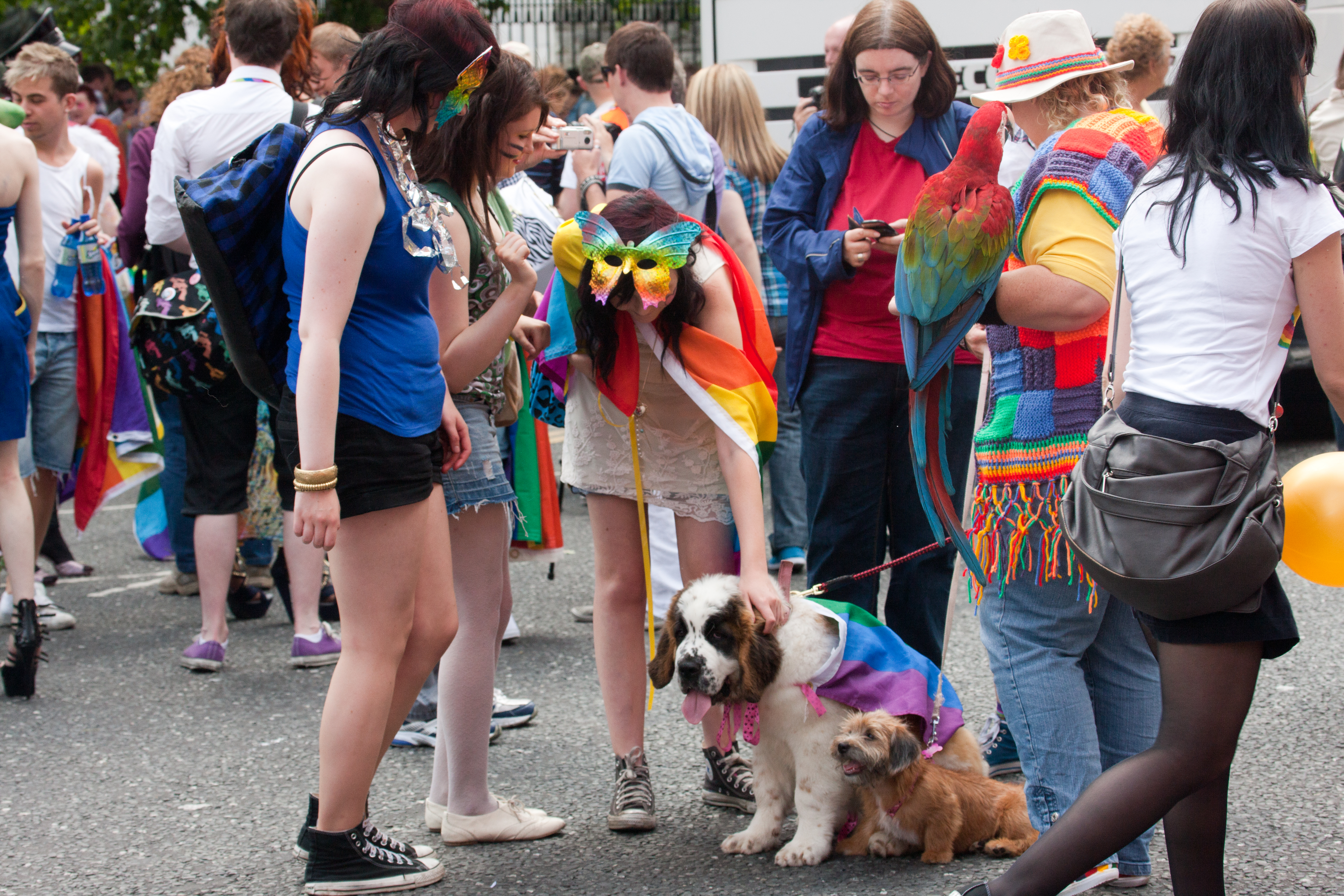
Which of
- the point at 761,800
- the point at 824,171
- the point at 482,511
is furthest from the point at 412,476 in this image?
the point at 824,171

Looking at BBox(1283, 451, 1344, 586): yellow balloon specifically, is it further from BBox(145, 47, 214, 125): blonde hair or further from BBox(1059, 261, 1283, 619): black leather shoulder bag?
BBox(145, 47, 214, 125): blonde hair

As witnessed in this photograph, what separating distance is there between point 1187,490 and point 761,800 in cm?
139

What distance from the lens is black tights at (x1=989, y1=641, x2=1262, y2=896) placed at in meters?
2.25

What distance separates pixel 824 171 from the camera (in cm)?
386

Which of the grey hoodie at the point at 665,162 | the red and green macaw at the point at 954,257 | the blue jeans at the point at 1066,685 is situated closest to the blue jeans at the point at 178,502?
the grey hoodie at the point at 665,162

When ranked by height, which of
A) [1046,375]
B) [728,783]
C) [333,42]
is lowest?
[728,783]

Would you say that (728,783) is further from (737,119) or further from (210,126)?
(737,119)

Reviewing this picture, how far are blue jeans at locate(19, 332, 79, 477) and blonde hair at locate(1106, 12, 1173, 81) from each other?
14.0 ft

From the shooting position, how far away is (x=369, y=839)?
2844mm

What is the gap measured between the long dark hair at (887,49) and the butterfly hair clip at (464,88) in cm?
141

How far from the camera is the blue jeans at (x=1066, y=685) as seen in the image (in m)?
2.77

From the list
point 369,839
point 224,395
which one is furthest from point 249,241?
point 224,395

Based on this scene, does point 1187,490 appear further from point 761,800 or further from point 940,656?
point 940,656

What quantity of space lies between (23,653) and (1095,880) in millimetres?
3498
